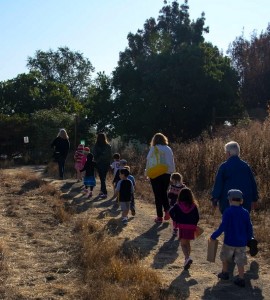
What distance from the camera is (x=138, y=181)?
15445 millimetres

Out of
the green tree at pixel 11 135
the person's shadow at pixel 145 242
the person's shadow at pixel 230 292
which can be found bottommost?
the person's shadow at pixel 230 292

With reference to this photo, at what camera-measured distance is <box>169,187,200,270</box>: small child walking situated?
6641mm

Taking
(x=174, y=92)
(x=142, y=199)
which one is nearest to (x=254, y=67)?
(x=174, y=92)

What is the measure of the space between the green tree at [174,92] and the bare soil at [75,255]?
55.2 feet

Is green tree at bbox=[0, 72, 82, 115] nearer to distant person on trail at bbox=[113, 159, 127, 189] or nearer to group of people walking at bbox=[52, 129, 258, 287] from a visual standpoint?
distant person on trail at bbox=[113, 159, 127, 189]

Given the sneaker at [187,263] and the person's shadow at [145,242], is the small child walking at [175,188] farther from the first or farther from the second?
the sneaker at [187,263]

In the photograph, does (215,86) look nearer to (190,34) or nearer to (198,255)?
(190,34)

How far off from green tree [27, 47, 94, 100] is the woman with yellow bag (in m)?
57.3

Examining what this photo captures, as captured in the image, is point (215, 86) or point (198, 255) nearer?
point (198, 255)

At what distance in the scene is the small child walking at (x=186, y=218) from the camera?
6.64 metres

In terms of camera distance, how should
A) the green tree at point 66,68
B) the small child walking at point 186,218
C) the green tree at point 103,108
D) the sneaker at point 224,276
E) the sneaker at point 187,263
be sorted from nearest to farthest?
the sneaker at point 224,276 < the sneaker at point 187,263 < the small child walking at point 186,218 < the green tree at point 103,108 < the green tree at point 66,68

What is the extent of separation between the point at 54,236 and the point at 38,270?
6.50ft

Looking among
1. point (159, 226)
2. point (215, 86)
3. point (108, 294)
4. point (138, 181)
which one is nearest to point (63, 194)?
point (138, 181)

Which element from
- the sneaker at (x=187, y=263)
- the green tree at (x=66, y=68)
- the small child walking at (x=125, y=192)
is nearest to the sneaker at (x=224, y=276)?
the sneaker at (x=187, y=263)
